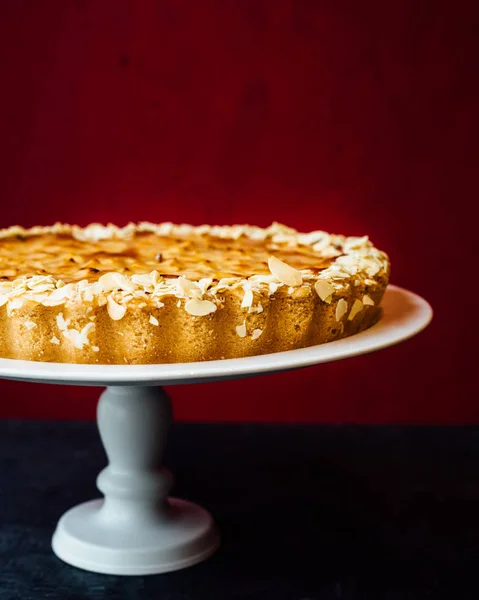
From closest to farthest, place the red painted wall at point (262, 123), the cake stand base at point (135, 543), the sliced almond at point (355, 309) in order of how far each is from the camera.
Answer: the sliced almond at point (355, 309) → the cake stand base at point (135, 543) → the red painted wall at point (262, 123)

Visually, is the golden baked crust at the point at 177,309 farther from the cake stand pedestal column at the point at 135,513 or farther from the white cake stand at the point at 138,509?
the cake stand pedestal column at the point at 135,513

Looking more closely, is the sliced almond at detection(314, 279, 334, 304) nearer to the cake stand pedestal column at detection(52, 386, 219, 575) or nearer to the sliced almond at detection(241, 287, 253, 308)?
the sliced almond at detection(241, 287, 253, 308)

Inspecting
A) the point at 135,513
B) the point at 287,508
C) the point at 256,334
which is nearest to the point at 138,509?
the point at 135,513

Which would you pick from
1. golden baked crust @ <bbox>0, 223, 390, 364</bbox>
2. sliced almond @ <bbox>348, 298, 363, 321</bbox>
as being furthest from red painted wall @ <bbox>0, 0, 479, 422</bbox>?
sliced almond @ <bbox>348, 298, 363, 321</bbox>

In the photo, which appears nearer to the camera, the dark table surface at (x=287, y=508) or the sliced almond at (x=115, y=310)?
the sliced almond at (x=115, y=310)

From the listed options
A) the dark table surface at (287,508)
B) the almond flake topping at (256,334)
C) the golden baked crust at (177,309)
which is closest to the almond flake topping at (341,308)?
the golden baked crust at (177,309)

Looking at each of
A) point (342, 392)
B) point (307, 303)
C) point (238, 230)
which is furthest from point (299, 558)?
point (342, 392)
